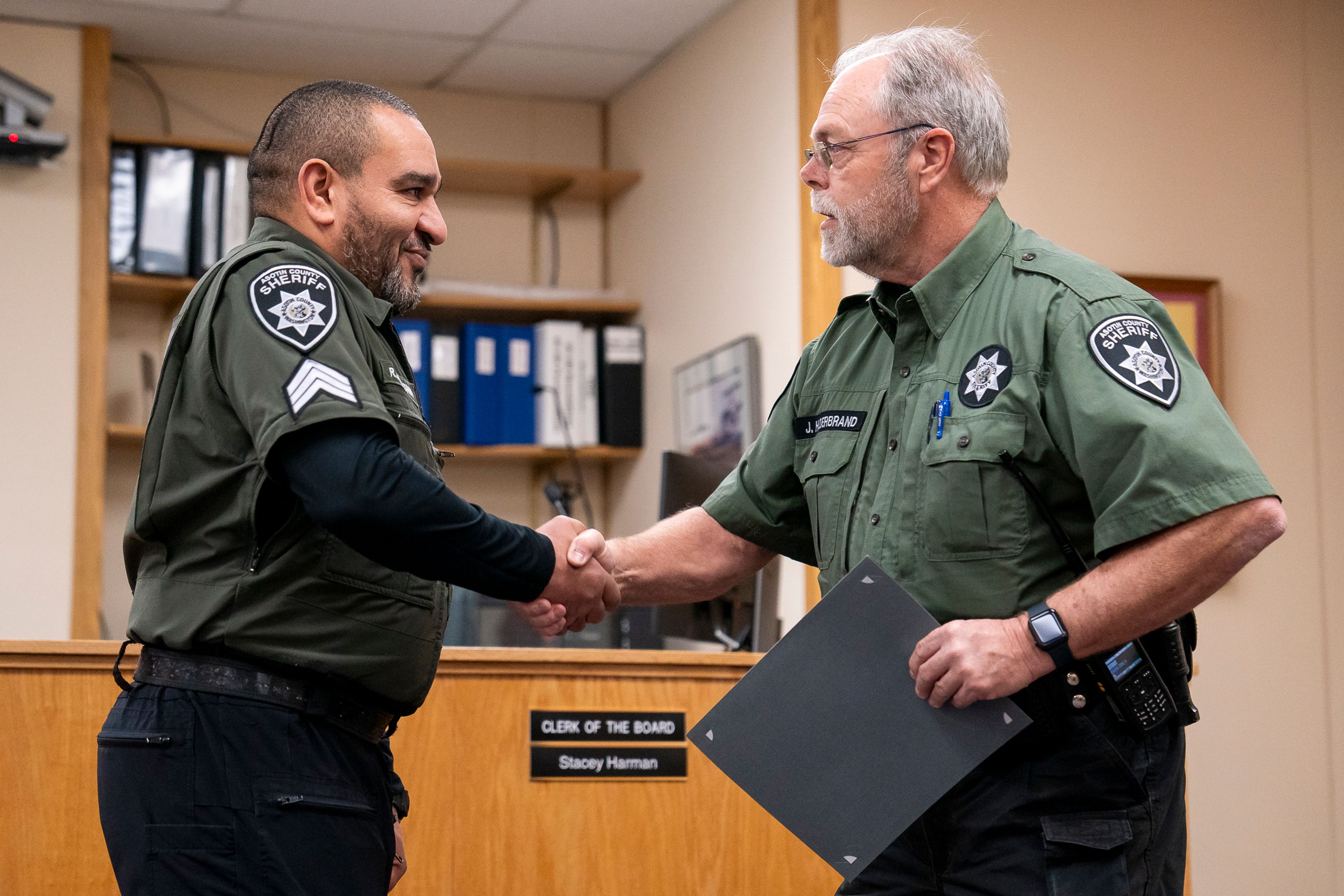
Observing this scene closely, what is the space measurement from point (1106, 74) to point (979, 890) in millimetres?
2694

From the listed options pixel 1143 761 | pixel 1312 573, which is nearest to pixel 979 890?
pixel 1143 761

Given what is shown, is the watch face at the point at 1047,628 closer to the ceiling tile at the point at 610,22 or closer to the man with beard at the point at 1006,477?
the man with beard at the point at 1006,477

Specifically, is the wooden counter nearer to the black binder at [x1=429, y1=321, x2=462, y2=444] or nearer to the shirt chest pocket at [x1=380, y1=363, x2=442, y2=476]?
the shirt chest pocket at [x1=380, y1=363, x2=442, y2=476]

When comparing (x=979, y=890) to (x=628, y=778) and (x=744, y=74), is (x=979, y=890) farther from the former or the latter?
(x=744, y=74)

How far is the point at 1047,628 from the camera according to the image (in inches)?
51.6

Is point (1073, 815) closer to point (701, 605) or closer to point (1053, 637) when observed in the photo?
point (1053, 637)

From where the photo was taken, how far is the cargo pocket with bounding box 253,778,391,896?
1.35 m

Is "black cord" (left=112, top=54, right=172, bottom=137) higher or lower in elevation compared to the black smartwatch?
higher

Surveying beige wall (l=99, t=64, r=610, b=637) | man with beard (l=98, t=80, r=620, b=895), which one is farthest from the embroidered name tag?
beige wall (l=99, t=64, r=610, b=637)

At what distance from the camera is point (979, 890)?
4.55 ft

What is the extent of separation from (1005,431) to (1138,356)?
0.15m

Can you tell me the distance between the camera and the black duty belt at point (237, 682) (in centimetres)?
137

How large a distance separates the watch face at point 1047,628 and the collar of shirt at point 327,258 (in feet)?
2.53

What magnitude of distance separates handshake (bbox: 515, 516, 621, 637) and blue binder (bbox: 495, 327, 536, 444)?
2419 millimetres
